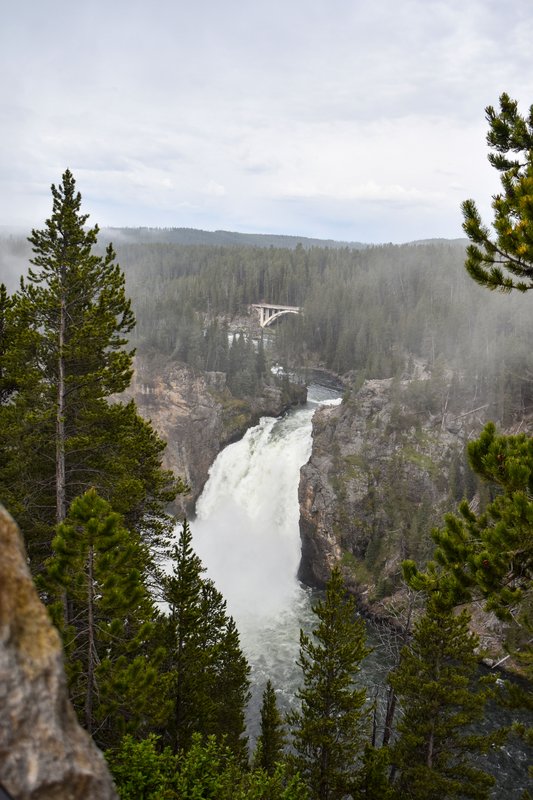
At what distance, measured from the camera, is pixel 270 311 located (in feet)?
459

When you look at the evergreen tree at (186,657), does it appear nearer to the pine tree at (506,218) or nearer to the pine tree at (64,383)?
the pine tree at (64,383)

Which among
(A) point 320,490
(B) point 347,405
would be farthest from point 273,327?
(A) point 320,490

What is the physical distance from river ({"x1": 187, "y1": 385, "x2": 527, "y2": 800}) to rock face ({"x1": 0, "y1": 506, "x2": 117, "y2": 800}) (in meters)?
30.5

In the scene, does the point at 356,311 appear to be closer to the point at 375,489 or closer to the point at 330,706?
the point at 375,489

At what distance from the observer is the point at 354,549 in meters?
50.8

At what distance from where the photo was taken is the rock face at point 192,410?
71562 mm

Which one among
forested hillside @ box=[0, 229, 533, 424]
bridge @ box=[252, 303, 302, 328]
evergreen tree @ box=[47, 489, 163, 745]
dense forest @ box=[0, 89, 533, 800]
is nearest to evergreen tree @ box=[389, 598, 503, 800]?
dense forest @ box=[0, 89, 533, 800]

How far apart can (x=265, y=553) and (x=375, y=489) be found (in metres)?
14.0

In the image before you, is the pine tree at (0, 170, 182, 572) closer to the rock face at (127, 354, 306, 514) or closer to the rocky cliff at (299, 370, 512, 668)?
the rocky cliff at (299, 370, 512, 668)

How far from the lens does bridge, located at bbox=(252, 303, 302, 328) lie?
134 meters

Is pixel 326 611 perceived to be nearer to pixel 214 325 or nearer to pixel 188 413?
pixel 188 413

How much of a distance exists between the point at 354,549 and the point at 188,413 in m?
35.2

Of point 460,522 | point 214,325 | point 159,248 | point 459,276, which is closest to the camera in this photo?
point 460,522

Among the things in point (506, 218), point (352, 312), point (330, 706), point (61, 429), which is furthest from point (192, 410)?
point (506, 218)
